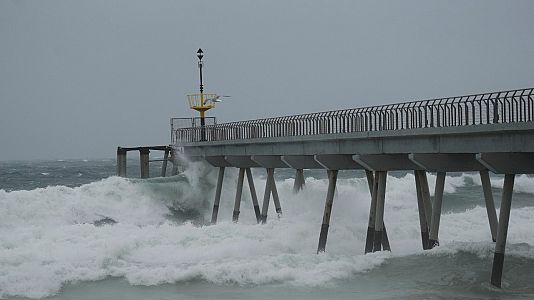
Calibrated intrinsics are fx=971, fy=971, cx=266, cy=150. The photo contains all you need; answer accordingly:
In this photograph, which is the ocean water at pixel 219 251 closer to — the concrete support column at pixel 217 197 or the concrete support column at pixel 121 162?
the concrete support column at pixel 121 162

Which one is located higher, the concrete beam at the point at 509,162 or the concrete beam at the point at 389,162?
the concrete beam at the point at 509,162

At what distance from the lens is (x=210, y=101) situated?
48625 millimetres

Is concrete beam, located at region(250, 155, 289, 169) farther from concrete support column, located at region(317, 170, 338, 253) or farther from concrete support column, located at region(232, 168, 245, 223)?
concrete support column, located at region(317, 170, 338, 253)

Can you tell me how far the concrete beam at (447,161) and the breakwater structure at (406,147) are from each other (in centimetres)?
3

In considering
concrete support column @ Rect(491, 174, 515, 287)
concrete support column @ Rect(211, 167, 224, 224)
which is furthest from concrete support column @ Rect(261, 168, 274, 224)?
concrete support column @ Rect(491, 174, 515, 287)

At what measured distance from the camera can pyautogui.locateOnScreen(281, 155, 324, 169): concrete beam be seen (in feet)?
113

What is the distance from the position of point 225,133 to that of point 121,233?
352 inches

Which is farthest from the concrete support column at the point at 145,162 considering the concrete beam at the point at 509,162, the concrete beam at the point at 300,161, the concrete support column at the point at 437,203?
the concrete beam at the point at 509,162

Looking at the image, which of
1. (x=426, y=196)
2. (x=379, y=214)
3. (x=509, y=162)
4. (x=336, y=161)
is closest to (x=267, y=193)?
(x=336, y=161)

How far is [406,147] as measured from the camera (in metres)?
26.8

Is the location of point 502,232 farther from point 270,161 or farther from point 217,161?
point 217,161

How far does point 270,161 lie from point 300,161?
6.92 ft

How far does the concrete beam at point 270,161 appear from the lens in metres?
36.6

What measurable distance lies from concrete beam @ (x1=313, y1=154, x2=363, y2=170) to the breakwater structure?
1.3 inches
